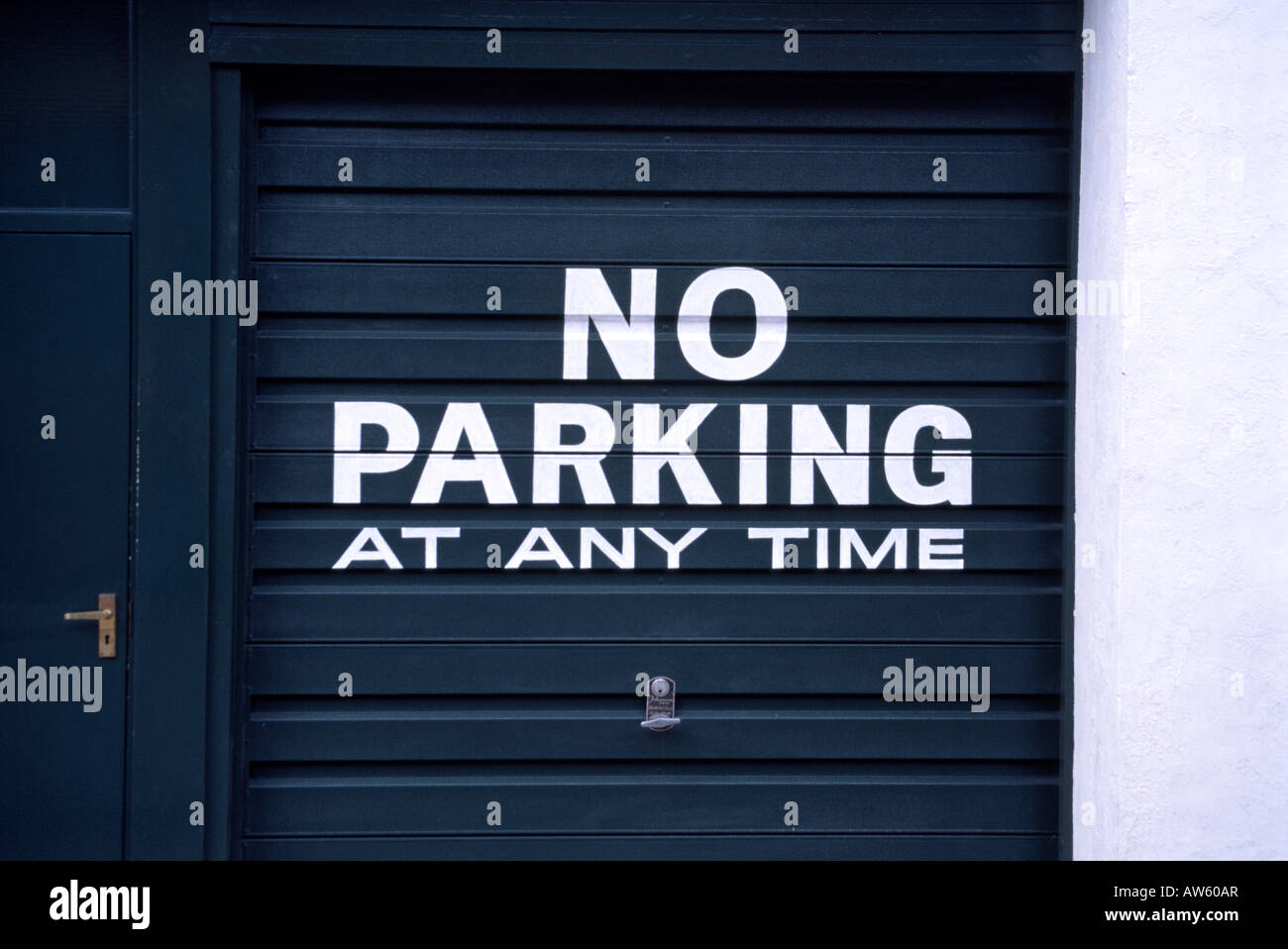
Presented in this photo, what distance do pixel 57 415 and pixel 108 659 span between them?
0.83 m

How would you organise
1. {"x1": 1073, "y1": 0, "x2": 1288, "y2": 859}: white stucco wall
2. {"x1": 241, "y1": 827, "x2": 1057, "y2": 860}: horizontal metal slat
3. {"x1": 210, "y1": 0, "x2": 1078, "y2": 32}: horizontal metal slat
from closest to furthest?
1. {"x1": 1073, "y1": 0, "x2": 1288, "y2": 859}: white stucco wall
2. {"x1": 210, "y1": 0, "x2": 1078, "y2": 32}: horizontal metal slat
3. {"x1": 241, "y1": 827, "x2": 1057, "y2": 860}: horizontal metal slat

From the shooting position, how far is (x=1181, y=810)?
9.59ft

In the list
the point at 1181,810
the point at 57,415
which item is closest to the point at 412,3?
→ the point at 57,415

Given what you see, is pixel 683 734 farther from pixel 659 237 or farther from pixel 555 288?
pixel 659 237

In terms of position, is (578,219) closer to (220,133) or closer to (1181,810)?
(220,133)

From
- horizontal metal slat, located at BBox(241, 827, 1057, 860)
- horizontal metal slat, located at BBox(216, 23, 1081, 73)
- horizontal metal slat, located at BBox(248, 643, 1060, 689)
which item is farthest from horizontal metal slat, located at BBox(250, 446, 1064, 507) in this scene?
horizontal metal slat, located at BBox(216, 23, 1081, 73)

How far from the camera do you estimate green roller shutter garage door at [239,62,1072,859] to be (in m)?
3.21

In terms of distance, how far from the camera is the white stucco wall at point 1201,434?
2.89 m

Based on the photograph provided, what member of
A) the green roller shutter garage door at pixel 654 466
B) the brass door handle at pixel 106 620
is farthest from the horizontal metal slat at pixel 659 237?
the brass door handle at pixel 106 620

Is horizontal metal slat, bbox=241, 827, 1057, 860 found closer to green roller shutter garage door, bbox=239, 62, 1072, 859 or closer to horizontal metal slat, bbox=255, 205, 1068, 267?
green roller shutter garage door, bbox=239, 62, 1072, 859

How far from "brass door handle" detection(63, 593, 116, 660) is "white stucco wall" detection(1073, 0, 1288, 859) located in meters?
3.23

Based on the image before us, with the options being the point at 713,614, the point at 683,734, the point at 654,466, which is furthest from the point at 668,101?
the point at 683,734

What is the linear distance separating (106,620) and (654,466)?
1881 mm

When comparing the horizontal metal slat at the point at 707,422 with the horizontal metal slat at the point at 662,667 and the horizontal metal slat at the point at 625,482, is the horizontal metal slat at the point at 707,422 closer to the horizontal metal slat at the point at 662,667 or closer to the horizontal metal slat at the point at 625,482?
the horizontal metal slat at the point at 625,482
